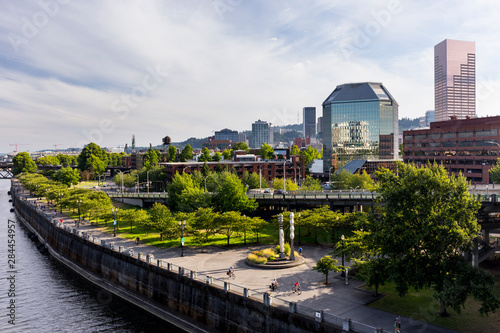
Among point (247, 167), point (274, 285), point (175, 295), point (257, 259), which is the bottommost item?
point (175, 295)

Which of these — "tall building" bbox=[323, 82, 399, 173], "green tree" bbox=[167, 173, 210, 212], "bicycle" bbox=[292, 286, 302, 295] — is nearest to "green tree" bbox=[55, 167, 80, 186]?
"green tree" bbox=[167, 173, 210, 212]

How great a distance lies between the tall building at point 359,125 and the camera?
164500 millimetres

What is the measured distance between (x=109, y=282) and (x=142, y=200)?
47876 mm

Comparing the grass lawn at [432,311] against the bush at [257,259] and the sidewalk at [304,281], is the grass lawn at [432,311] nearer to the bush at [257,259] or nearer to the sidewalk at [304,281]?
the sidewalk at [304,281]

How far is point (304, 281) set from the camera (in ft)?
113

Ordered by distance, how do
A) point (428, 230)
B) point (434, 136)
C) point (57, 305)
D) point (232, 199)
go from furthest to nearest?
point (434, 136) → point (232, 199) → point (57, 305) → point (428, 230)

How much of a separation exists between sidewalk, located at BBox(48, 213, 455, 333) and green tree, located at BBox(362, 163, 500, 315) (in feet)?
9.09

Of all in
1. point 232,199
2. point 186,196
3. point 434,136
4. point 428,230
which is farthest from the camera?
point 434,136

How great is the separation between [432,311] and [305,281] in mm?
10971

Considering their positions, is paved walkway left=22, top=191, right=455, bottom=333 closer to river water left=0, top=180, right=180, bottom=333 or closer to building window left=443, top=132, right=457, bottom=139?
river water left=0, top=180, right=180, bottom=333

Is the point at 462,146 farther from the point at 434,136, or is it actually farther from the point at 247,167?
the point at 247,167

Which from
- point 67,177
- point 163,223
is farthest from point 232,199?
point 67,177

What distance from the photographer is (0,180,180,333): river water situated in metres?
34.8

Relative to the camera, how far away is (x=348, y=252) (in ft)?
116
